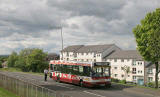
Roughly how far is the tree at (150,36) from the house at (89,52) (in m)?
59.1

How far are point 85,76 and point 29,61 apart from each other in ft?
220

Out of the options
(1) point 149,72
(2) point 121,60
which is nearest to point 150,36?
(1) point 149,72

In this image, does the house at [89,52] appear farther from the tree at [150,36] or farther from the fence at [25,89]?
Answer: the fence at [25,89]

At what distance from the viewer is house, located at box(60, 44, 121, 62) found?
282 ft

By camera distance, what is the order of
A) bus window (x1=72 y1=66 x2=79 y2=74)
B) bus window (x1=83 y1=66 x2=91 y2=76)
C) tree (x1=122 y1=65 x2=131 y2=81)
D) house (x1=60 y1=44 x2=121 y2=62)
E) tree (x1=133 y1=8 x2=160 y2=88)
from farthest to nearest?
1. house (x1=60 y1=44 x2=121 y2=62)
2. tree (x1=122 y1=65 x2=131 y2=81)
3. tree (x1=133 y1=8 x2=160 y2=88)
4. bus window (x1=72 y1=66 x2=79 y2=74)
5. bus window (x1=83 y1=66 x2=91 y2=76)

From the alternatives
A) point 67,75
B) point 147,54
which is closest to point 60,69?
point 67,75

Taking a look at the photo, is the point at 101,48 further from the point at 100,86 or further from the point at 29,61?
the point at 100,86

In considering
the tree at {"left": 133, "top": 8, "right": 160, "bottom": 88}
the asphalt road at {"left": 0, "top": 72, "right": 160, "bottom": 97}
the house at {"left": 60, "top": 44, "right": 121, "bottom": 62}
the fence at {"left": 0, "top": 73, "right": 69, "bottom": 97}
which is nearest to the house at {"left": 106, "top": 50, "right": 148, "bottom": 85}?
the house at {"left": 60, "top": 44, "right": 121, "bottom": 62}

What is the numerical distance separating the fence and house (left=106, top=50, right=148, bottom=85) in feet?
181

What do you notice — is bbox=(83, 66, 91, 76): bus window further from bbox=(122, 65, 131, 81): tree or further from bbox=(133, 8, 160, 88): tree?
bbox=(122, 65, 131, 81): tree

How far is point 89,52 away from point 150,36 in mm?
68361

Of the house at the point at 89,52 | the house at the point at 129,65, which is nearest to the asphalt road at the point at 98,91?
the house at the point at 129,65

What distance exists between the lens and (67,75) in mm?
23984

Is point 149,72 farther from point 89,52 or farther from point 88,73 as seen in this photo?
point 88,73
